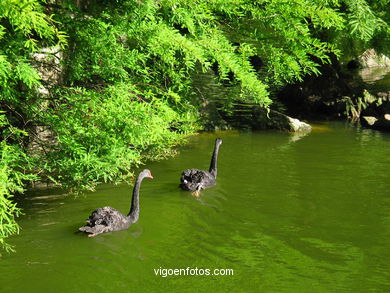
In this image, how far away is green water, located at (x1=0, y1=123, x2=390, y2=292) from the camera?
27.1ft

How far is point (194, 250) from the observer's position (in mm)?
9484

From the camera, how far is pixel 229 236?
10258mm

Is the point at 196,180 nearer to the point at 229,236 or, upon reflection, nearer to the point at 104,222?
the point at 229,236

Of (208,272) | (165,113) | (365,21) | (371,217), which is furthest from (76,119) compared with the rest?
(365,21)

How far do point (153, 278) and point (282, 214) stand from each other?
422 cm

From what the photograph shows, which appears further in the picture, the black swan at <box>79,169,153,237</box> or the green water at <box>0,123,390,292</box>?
the black swan at <box>79,169,153,237</box>
